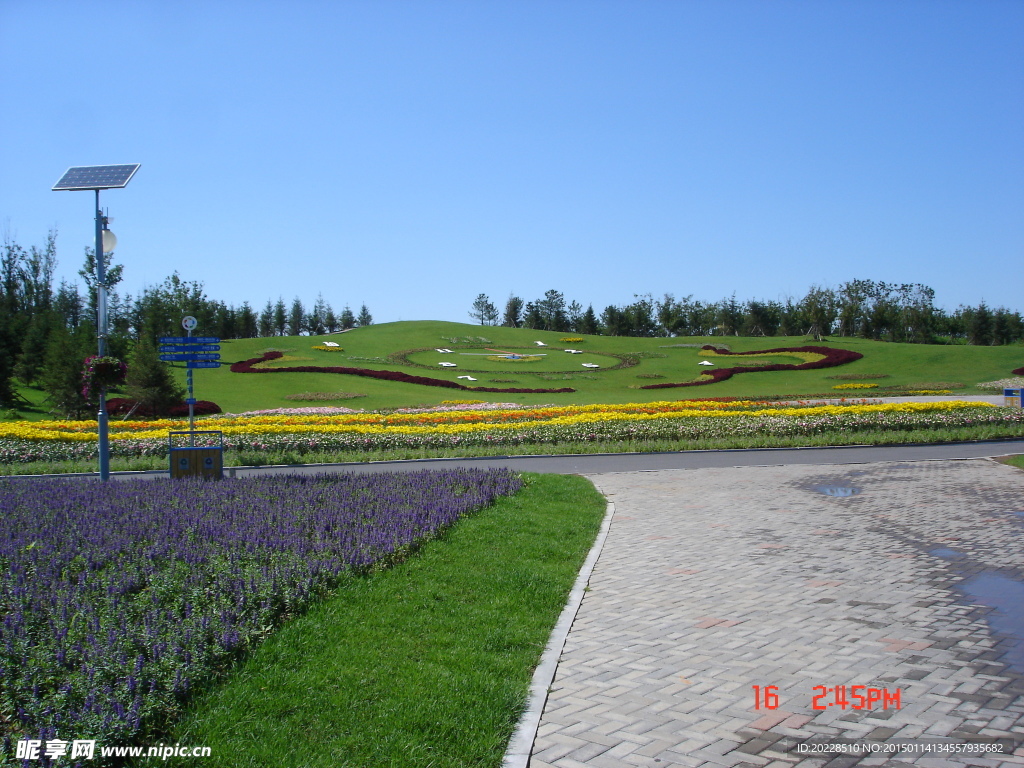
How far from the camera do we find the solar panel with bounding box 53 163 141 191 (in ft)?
48.3

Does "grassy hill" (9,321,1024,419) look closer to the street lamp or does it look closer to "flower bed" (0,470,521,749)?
the street lamp

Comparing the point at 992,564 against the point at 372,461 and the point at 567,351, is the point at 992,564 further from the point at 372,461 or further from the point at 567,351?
the point at 567,351

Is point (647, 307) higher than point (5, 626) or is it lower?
higher

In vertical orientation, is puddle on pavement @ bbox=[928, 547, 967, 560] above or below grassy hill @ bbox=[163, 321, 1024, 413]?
below

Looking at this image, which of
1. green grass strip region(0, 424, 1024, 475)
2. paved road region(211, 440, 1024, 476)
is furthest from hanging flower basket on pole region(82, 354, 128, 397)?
green grass strip region(0, 424, 1024, 475)

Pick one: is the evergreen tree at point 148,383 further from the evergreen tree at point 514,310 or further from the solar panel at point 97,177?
the evergreen tree at point 514,310

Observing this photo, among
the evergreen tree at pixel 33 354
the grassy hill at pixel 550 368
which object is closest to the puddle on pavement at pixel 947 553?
the grassy hill at pixel 550 368

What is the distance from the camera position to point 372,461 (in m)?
18.2

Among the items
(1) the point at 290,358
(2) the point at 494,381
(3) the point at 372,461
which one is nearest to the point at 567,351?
(2) the point at 494,381

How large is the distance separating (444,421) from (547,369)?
2211cm

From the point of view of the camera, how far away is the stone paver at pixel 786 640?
4055 mm

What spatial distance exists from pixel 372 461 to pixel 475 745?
1478 centimetres

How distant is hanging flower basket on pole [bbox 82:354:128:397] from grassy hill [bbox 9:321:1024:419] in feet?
62.0

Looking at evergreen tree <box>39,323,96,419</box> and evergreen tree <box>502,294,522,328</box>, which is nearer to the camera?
evergreen tree <box>39,323,96,419</box>
